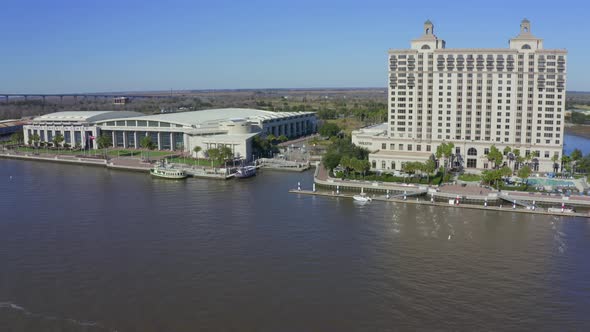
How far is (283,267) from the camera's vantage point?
19641 millimetres

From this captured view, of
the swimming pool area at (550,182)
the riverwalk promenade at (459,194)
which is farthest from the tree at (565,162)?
the riverwalk promenade at (459,194)

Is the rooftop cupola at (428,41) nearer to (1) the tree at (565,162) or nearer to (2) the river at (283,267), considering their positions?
(1) the tree at (565,162)

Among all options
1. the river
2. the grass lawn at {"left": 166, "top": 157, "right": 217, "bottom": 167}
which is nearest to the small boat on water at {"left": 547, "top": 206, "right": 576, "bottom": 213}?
the river

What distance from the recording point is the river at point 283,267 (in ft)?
52.2

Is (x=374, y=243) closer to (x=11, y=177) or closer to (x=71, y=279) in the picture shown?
(x=71, y=279)

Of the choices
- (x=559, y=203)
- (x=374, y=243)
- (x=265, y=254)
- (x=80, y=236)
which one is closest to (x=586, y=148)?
(x=559, y=203)

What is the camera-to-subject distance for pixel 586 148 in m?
56.9

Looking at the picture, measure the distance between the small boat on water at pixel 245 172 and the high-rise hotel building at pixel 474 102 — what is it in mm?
9117

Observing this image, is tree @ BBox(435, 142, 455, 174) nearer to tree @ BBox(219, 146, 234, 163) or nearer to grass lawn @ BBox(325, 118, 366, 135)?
tree @ BBox(219, 146, 234, 163)

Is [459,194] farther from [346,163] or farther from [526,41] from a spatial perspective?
[526,41]

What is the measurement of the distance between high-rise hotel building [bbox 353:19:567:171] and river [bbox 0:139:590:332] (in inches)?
463

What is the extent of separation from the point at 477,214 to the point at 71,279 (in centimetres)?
1973

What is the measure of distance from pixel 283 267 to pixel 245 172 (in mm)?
20958

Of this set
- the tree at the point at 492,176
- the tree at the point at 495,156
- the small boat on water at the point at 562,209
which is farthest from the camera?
the tree at the point at 495,156
